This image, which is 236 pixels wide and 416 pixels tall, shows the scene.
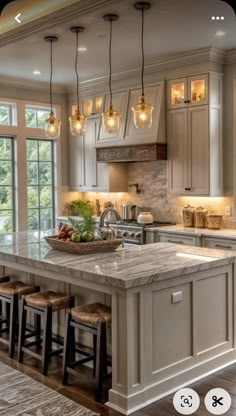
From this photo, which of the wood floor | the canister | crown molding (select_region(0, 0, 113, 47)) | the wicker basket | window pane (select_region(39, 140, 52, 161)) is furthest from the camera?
window pane (select_region(39, 140, 52, 161))

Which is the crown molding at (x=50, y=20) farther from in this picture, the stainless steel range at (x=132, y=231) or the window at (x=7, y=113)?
the stainless steel range at (x=132, y=231)

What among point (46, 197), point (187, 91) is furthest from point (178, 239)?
point (46, 197)

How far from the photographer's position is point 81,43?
207 inches

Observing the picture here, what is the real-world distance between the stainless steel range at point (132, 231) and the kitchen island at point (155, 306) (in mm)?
1701

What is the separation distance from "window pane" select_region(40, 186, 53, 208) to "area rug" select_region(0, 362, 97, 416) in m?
4.17

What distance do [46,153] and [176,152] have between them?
8.31ft

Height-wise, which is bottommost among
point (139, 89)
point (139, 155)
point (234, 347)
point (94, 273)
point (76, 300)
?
point (234, 347)

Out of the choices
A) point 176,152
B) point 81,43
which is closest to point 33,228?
point 176,152

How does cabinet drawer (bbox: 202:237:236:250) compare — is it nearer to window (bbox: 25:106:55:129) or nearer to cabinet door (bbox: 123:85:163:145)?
cabinet door (bbox: 123:85:163:145)

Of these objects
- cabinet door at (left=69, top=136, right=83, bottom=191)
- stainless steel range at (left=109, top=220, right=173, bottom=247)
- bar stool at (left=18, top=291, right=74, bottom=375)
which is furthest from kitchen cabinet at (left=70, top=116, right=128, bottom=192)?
bar stool at (left=18, top=291, right=74, bottom=375)

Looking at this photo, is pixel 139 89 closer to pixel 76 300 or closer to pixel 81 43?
pixel 81 43

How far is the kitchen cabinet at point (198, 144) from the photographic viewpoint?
5672mm

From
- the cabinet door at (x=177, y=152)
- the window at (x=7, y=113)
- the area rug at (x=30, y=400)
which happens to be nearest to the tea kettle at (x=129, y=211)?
the cabinet door at (x=177, y=152)

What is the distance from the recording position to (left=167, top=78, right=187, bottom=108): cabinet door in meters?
5.92
